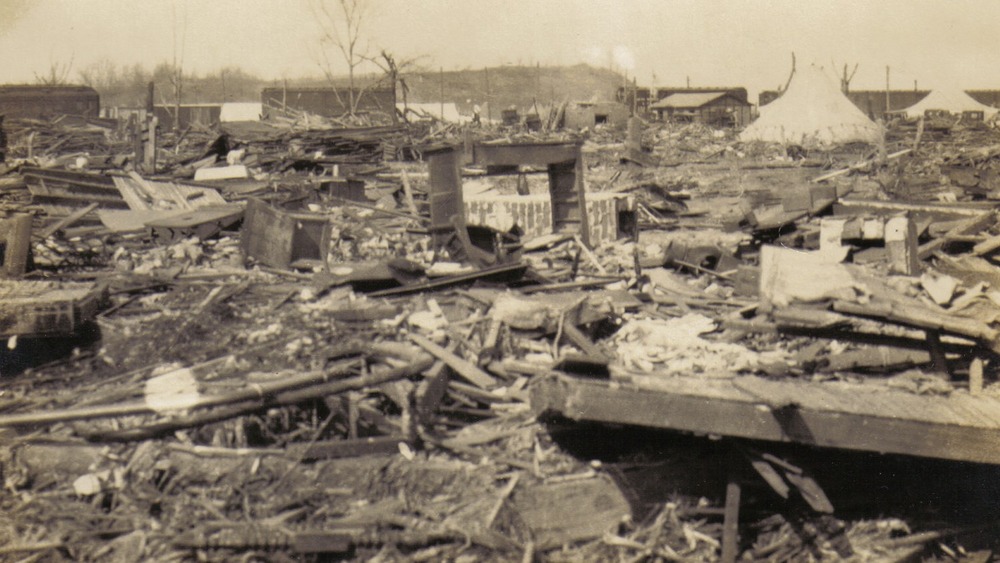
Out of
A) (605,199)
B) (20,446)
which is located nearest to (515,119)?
(605,199)

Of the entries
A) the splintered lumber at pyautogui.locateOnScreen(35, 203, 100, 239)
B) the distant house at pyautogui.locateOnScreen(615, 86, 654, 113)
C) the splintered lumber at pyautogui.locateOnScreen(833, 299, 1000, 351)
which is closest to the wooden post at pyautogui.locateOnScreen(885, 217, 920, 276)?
the splintered lumber at pyautogui.locateOnScreen(833, 299, 1000, 351)

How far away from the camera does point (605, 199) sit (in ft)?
46.3

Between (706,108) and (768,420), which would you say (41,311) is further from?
(706,108)

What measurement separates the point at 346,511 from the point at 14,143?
24.2 metres

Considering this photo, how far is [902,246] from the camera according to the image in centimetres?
810

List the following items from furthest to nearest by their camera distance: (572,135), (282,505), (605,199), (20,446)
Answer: (572,135) → (605,199) → (20,446) → (282,505)

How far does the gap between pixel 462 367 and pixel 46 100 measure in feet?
126

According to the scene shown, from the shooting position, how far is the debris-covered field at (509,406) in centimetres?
443

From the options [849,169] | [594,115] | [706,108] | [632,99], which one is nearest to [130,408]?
[849,169]

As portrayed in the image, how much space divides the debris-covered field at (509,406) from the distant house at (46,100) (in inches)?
1216

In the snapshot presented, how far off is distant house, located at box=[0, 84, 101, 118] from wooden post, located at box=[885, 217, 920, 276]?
3615 centimetres

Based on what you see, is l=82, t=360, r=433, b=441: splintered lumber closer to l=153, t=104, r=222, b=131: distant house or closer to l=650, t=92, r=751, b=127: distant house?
l=650, t=92, r=751, b=127: distant house

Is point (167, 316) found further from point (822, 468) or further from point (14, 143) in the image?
point (14, 143)

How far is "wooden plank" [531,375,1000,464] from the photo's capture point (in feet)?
13.8
